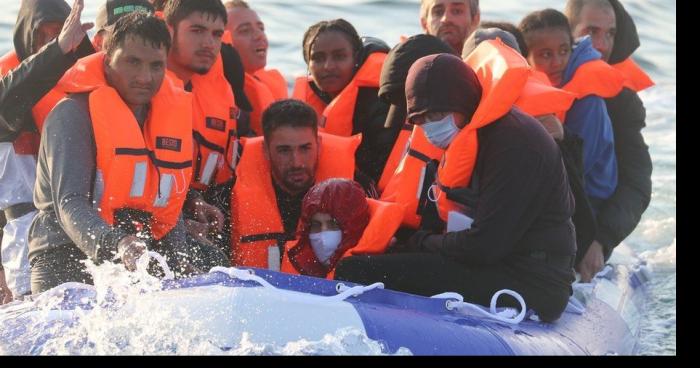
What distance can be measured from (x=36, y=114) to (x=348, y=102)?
1.74m

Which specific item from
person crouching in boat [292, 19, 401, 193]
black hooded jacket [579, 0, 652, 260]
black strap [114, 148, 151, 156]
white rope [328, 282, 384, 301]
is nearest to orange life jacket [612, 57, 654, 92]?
black hooded jacket [579, 0, 652, 260]

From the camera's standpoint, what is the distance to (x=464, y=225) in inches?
196

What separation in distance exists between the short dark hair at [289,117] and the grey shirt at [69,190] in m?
0.97

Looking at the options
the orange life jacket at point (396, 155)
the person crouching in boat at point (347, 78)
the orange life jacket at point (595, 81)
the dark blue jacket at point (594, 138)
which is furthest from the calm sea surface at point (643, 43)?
the orange life jacket at point (396, 155)

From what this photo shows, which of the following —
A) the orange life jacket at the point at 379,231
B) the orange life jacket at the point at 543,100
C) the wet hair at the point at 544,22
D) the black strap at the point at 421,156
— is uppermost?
the wet hair at the point at 544,22

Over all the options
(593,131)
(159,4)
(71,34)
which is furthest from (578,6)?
(71,34)

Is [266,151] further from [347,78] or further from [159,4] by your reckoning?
[159,4]

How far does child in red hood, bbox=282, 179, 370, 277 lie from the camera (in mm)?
5266

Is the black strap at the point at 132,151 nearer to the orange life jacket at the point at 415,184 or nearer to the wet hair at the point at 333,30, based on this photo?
the orange life jacket at the point at 415,184

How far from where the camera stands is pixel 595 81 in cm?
664

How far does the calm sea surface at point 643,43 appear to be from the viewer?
920cm

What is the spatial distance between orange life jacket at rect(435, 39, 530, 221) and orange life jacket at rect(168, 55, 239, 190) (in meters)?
1.41

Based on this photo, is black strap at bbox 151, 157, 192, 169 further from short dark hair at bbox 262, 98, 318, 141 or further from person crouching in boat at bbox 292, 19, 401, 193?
person crouching in boat at bbox 292, 19, 401, 193
